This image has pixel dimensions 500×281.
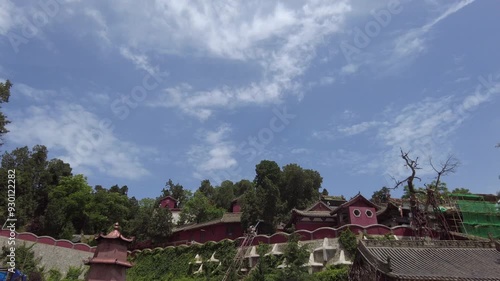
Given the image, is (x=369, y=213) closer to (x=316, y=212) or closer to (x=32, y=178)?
(x=316, y=212)

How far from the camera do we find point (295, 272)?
21.5m

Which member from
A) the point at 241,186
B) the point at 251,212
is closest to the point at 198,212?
the point at 251,212

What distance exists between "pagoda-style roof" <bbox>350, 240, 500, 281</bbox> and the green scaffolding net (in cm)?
1536

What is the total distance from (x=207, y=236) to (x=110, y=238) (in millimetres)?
26021

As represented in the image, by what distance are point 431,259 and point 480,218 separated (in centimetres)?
1993

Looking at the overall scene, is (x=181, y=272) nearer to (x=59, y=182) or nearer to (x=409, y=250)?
(x=409, y=250)

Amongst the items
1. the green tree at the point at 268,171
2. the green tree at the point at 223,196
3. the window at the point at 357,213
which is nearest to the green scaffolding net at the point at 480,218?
the window at the point at 357,213

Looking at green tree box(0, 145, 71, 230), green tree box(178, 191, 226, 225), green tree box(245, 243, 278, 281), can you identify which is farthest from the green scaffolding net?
green tree box(0, 145, 71, 230)

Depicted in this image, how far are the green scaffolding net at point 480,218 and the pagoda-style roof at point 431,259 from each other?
605 inches

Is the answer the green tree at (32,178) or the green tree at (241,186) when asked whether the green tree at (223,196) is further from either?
the green tree at (32,178)

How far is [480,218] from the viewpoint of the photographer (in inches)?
1169

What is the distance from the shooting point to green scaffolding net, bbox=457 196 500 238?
28.8 meters

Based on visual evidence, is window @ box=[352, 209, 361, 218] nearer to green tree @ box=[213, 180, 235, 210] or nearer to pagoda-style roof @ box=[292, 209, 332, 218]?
pagoda-style roof @ box=[292, 209, 332, 218]

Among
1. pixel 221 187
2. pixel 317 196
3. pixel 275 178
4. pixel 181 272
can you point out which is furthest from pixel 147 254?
pixel 221 187
